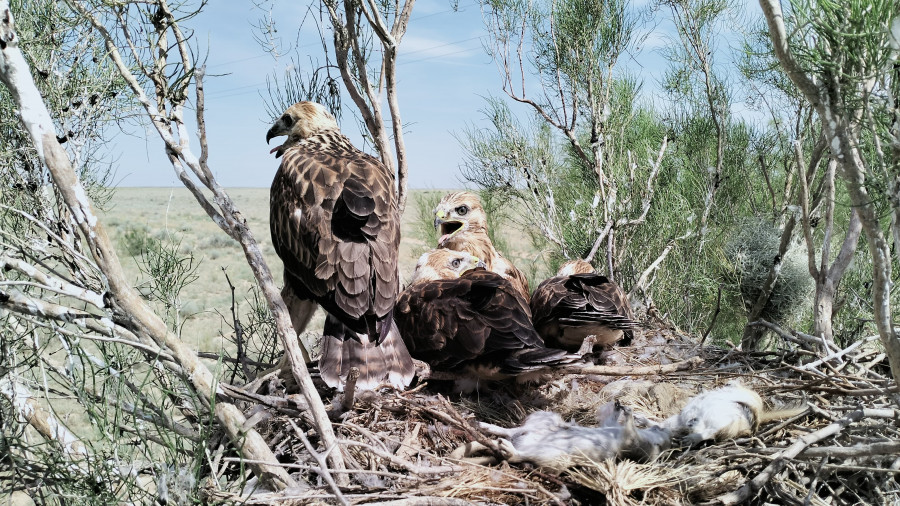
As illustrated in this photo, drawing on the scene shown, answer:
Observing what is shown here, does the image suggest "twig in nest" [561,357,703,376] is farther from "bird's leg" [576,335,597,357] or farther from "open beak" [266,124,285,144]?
"open beak" [266,124,285,144]

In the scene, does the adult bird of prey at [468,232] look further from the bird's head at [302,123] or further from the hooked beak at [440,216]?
the bird's head at [302,123]

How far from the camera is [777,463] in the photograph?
2.42m

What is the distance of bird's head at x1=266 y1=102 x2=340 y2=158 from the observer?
4516 mm

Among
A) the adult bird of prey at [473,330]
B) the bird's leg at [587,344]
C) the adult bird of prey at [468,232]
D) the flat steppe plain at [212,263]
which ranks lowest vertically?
the flat steppe plain at [212,263]

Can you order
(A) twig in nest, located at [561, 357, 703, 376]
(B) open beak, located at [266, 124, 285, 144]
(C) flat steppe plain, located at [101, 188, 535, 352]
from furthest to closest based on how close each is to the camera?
(C) flat steppe plain, located at [101, 188, 535, 352] → (B) open beak, located at [266, 124, 285, 144] → (A) twig in nest, located at [561, 357, 703, 376]

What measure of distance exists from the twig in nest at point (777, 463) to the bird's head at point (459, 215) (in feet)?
12.3

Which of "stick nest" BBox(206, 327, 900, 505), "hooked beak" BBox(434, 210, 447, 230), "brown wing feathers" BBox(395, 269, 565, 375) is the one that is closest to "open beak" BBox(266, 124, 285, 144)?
"brown wing feathers" BBox(395, 269, 565, 375)

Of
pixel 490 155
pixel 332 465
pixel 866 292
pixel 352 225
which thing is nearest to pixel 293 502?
pixel 332 465

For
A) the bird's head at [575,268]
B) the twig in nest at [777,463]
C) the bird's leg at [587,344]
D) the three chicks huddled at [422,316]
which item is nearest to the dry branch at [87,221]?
the three chicks huddled at [422,316]

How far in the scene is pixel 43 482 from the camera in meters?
2.13

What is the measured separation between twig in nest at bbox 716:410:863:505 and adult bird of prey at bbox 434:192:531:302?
312 centimetres

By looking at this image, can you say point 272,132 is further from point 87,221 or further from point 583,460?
point 583,460

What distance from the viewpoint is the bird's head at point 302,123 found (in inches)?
178

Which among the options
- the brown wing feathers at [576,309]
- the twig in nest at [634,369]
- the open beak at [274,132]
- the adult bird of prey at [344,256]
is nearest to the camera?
the adult bird of prey at [344,256]
